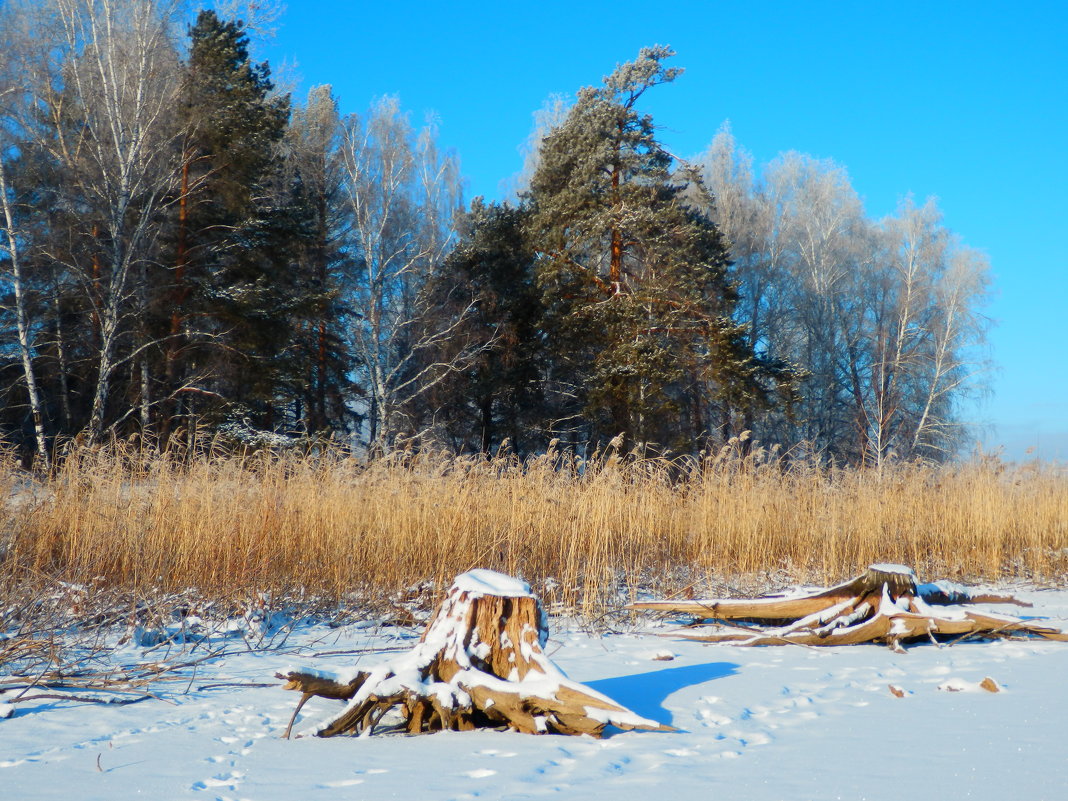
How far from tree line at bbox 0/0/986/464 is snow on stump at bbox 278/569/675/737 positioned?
7.36 metres

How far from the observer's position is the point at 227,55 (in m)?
15.6

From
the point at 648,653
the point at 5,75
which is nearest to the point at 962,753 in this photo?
the point at 648,653

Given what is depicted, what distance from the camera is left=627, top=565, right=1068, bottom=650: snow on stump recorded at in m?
4.10

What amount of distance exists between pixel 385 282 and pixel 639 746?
19239 mm

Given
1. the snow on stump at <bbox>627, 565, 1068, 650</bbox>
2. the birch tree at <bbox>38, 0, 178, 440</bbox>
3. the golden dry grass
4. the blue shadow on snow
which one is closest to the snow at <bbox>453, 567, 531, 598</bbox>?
the blue shadow on snow

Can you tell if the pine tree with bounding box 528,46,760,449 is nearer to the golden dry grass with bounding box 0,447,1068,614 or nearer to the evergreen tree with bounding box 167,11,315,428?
the evergreen tree with bounding box 167,11,315,428

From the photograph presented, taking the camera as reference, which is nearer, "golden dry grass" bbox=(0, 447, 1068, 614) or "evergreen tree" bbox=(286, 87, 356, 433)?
"golden dry grass" bbox=(0, 447, 1068, 614)

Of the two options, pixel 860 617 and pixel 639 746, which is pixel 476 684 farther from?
pixel 860 617

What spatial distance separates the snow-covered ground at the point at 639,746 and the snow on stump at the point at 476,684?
0.07 metres

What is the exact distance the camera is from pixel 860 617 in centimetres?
423

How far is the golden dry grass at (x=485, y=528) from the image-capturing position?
508 cm

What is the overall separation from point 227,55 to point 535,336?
894 centimetres

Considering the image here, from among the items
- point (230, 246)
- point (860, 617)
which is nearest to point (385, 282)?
point (230, 246)

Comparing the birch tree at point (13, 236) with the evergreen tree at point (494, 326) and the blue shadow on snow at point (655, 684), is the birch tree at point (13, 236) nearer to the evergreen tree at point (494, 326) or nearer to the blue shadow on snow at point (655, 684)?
the evergreen tree at point (494, 326)
